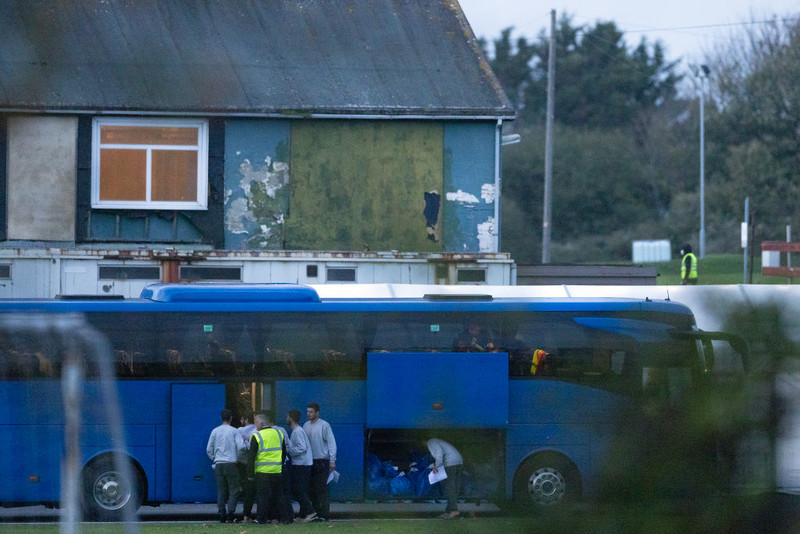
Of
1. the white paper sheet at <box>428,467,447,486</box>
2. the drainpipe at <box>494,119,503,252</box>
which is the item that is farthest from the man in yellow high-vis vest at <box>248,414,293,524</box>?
the drainpipe at <box>494,119,503,252</box>

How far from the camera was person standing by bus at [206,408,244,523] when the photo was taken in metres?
13.3

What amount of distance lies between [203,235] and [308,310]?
22.8ft

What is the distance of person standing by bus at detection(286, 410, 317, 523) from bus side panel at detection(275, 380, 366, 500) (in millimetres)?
691

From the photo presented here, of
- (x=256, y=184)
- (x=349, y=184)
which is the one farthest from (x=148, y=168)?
(x=349, y=184)

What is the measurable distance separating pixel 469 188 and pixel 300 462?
31.8 ft

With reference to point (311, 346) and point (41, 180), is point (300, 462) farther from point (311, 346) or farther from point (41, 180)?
point (41, 180)

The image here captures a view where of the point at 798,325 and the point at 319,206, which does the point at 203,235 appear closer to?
the point at 319,206

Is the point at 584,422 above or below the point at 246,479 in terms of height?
above

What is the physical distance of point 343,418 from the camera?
14.2 meters

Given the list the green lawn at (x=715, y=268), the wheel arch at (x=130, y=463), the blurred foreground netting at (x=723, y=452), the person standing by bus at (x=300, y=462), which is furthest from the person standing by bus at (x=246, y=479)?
the green lawn at (x=715, y=268)

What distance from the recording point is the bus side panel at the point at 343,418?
14109 mm

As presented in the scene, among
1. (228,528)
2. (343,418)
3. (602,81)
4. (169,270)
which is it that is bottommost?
(228,528)

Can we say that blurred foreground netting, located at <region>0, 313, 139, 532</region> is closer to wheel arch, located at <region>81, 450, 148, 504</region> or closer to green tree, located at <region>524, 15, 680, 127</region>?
wheel arch, located at <region>81, 450, 148, 504</region>

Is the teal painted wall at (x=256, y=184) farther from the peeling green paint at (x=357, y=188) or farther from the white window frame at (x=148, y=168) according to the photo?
the white window frame at (x=148, y=168)
